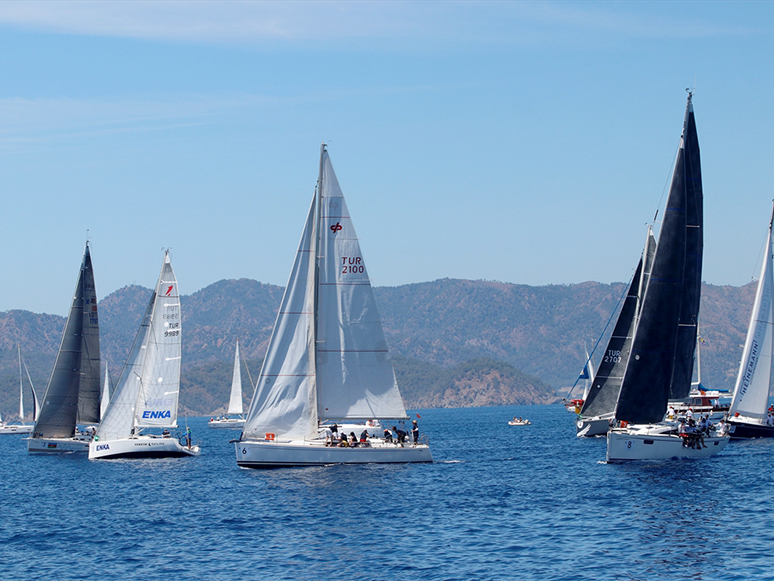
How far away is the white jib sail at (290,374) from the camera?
4678 cm

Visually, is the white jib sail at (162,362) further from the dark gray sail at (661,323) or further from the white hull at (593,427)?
the white hull at (593,427)

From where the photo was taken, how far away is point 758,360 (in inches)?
2505

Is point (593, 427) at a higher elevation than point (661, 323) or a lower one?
lower

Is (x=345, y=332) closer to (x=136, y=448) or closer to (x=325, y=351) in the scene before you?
(x=325, y=351)

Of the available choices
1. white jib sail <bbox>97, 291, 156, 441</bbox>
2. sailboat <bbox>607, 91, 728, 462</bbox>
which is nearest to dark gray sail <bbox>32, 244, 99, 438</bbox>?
white jib sail <bbox>97, 291, 156, 441</bbox>

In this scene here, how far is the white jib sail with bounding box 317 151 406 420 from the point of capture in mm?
47156

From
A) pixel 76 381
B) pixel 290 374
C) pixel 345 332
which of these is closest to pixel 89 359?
pixel 76 381

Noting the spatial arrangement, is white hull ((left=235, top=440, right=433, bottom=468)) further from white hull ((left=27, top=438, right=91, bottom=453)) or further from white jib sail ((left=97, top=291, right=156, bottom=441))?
white hull ((left=27, top=438, right=91, bottom=453))

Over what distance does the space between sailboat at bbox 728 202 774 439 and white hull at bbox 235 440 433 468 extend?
91.2 ft

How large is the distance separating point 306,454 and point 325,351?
5063 mm

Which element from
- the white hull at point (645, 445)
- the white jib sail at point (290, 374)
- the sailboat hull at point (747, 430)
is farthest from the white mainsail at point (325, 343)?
the sailboat hull at point (747, 430)

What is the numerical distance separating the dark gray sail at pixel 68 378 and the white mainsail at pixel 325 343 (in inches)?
1031

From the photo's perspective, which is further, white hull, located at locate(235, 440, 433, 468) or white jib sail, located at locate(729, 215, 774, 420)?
white jib sail, located at locate(729, 215, 774, 420)

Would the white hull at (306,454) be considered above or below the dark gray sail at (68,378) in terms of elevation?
below
